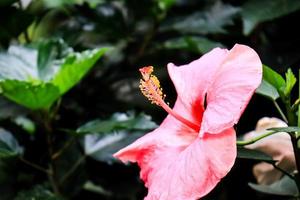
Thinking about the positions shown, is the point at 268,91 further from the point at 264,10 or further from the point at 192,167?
the point at 264,10

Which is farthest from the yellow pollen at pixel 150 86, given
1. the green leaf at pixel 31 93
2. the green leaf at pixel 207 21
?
the green leaf at pixel 207 21

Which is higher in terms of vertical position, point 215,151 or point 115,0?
point 215,151

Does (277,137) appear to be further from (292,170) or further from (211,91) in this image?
(211,91)

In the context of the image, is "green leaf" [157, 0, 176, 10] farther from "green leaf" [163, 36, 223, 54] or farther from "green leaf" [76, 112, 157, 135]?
"green leaf" [76, 112, 157, 135]

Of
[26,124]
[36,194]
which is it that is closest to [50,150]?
[36,194]

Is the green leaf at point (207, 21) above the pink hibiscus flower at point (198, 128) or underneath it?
underneath

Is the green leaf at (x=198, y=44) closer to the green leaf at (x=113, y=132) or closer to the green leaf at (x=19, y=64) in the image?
the green leaf at (x=113, y=132)

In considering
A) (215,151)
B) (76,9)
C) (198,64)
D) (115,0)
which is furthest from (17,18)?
(215,151)
